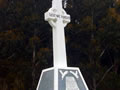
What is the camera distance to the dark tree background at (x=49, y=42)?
1368cm

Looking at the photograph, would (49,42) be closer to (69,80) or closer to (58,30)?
(58,30)

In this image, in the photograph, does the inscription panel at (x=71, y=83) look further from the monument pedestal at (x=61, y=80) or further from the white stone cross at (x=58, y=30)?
the white stone cross at (x=58, y=30)

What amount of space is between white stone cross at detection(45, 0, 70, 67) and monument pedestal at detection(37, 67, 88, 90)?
265 mm

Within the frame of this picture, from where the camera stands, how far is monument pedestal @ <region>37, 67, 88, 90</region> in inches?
219

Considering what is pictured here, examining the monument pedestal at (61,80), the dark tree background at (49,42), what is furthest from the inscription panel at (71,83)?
the dark tree background at (49,42)

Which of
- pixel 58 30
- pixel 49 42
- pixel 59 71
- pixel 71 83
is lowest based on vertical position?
pixel 49 42

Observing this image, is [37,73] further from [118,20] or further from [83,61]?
[118,20]

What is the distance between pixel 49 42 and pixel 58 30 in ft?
28.7

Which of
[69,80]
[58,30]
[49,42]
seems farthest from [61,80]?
[49,42]

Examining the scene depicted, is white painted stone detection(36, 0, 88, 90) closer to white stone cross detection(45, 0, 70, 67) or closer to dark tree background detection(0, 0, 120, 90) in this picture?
white stone cross detection(45, 0, 70, 67)

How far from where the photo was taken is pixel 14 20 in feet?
48.9

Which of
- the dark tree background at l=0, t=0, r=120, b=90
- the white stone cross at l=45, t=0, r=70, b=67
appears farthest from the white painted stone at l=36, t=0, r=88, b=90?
the dark tree background at l=0, t=0, r=120, b=90

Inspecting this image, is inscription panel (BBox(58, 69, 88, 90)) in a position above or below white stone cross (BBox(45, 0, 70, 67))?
below

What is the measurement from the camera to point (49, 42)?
15.0 metres
